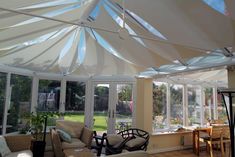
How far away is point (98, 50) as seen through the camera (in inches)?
183

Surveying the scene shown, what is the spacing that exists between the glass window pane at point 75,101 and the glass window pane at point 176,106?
3111 millimetres

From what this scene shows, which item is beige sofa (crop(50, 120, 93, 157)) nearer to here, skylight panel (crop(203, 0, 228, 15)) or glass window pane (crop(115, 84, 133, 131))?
glass window pane (crop(115, 84, 133, 131))

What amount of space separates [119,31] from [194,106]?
19.8 ft

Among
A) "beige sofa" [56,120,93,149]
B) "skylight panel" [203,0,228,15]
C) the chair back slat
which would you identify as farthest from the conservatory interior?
the chair back slat

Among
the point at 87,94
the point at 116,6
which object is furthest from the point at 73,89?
the point at 116,6

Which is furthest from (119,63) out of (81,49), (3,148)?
(3,148)

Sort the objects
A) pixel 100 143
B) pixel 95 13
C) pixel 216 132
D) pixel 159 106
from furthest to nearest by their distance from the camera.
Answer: pixel 159 106 → pixel 216 132 → pixel 100 143 → pixel 95 13

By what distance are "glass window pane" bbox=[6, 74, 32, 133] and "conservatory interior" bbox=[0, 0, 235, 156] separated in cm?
3

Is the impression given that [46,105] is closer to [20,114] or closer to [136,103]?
[20,114]

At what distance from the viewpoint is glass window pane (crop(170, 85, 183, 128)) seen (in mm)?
6977

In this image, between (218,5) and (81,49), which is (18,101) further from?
(218,5)

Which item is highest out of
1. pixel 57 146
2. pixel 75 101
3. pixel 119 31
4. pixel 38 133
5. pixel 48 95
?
pixel 119 31

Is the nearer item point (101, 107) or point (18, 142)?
point (18, 142)

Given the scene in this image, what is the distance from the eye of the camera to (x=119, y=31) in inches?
94.1
